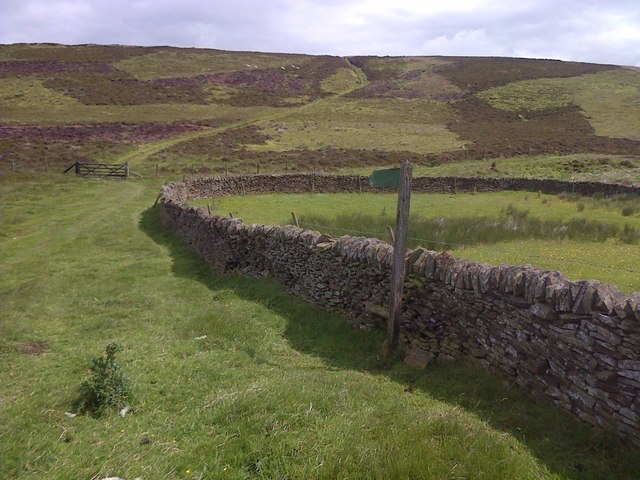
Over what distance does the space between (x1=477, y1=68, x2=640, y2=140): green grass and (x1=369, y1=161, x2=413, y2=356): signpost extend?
59.5 meters

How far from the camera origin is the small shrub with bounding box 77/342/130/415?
6621 mm

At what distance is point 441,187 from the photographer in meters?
36.6

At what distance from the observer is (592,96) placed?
79.6 metres

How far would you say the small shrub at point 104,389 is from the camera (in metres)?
6.62

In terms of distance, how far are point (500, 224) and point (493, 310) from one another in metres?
11.5

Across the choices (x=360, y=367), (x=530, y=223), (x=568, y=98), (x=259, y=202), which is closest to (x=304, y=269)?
(x=360, y=367)

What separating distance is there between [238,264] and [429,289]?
22.9 feet

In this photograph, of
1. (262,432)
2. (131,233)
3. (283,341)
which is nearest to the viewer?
(262,432)

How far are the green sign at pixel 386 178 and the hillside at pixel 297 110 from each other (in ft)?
101

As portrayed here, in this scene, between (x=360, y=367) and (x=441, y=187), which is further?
(x=441, y=187)

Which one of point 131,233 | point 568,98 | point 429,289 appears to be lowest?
point 131,233

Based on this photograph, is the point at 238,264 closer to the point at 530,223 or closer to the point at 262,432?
the point at 262,432

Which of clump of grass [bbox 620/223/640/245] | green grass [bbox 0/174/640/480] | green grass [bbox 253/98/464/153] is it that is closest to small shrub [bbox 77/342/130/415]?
green grass [bbox 0/174/640/480]

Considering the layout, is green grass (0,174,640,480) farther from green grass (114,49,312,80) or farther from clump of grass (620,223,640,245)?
green grass (114,49,312,80)
